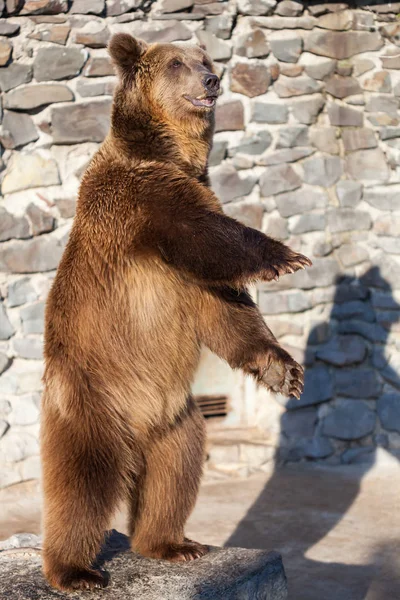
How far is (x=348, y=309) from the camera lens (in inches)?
251

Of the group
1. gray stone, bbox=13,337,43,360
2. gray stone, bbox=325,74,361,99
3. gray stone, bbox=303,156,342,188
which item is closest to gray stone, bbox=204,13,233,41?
gray stone, bbox=325,74,361,99

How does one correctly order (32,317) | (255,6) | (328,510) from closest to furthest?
(328,510), (32,317), (255,6)

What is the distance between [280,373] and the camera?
3066 millimetres

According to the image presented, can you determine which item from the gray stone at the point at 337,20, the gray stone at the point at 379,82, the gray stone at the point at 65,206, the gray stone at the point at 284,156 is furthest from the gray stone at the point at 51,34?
the gray stone at the point at 379,82

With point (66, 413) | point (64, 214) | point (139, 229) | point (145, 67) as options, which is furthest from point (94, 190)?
point (64, 214)

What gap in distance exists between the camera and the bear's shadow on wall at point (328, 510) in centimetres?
442

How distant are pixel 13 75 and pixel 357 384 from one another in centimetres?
327

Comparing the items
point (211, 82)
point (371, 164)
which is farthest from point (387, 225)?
point (211, 82)

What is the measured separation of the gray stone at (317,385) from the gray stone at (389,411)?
1.26ft

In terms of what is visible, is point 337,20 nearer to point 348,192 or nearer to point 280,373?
point 348,192

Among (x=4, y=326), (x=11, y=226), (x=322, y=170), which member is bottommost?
(x=4, y=326)

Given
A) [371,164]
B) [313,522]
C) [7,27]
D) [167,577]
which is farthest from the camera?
[371,164]

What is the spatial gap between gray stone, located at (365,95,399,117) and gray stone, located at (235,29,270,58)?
87 cm

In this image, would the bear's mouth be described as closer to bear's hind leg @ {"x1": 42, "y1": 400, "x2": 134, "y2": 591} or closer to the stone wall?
bear's hind leg @ {"x1": 42, "y1": 400, "x2": 134, "y2": 591}
